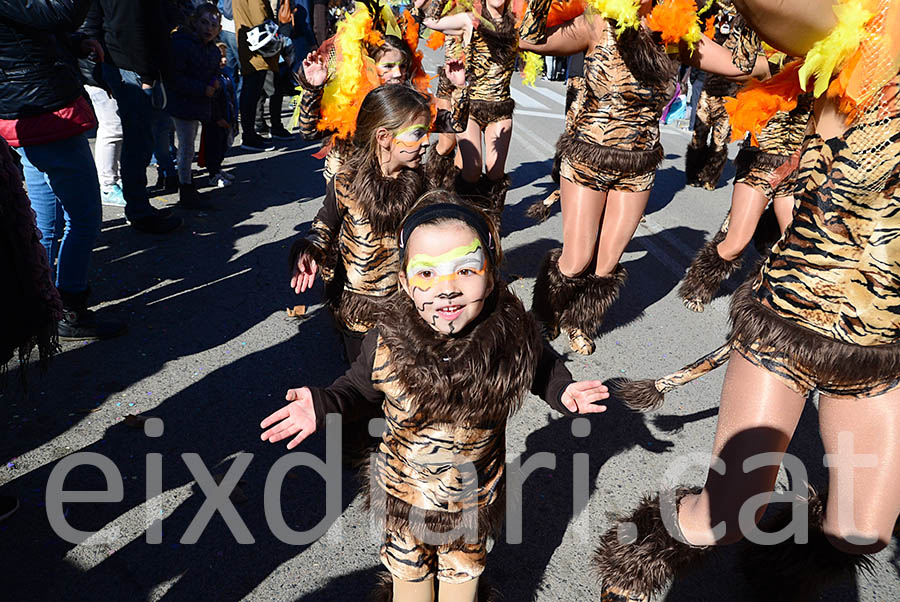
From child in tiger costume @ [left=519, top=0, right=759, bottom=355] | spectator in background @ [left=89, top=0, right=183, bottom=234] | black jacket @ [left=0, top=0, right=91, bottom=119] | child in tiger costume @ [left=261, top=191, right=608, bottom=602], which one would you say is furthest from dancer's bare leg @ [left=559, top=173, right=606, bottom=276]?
spectator in background @ [left=89, top=0, right=183, bottom=234]

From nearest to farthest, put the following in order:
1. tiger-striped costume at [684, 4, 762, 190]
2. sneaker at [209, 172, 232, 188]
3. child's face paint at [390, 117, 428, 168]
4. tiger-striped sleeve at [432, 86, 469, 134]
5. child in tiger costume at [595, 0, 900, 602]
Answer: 1. child in tiger costume at [595, 0, 900, 602]
2. child's face paint at [390, 117, 428, 168]
3. tiger-striped sleeve at [432, 86, 469, 134]
4. sneaker at [209, 172, 232, 188]
5. tiger-striped costume at [684, 4, 762, 190]

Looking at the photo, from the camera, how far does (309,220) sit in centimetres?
605

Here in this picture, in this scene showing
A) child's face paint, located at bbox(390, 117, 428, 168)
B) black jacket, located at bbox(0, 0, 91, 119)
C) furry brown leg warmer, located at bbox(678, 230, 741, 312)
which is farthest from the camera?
furry brown leg warmer, located at bbox(678, 230, 741, 312)

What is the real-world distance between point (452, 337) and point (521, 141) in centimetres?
781

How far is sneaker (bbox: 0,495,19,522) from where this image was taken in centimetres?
258

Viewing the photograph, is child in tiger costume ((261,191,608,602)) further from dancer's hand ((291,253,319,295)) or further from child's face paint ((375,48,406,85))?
child's face paint ((375,48,406,85))

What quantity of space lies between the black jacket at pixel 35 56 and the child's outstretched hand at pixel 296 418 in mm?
2529

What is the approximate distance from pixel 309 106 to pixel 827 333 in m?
2.97

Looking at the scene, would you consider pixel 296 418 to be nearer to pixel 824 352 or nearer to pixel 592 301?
pixel 824 352

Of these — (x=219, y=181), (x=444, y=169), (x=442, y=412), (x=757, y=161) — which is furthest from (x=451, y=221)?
(x=219, y=181)

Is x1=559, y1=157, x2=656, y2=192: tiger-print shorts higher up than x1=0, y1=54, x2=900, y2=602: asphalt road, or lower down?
higher up

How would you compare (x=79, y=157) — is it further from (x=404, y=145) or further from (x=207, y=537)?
(x=207, y=537)

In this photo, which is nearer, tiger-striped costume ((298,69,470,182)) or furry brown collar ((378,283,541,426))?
furry brown collar ((378,283,541,426))

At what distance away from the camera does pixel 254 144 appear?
839 centimetres
